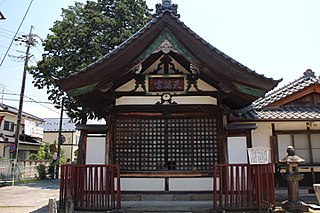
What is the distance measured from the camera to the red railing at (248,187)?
6199mm

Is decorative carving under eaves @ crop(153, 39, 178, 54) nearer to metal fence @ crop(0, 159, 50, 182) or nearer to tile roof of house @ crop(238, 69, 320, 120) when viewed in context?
tile roof of house @ crop(238, 69, 320, 120)

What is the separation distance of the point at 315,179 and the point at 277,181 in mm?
1519

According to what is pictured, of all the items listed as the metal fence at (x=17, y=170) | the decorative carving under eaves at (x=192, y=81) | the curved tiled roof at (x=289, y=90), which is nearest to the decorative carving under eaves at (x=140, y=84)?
Answer: the decorative carving under eaves at (x=192, y=81)

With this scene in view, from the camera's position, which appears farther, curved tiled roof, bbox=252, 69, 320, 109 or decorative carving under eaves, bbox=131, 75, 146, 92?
curved tiled roof, bbox=252, 69, 320, 109

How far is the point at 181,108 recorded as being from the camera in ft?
Answer: 27.0

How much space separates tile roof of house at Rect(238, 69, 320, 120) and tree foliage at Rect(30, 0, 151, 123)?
11267 millimetres

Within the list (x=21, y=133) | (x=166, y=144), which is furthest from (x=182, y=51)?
(x=21, y=133)

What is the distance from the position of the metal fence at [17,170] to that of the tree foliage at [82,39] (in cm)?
561

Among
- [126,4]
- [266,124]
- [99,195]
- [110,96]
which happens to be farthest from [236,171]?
[126,4]

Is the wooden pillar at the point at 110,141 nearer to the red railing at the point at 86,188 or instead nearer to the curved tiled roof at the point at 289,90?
the red railing at the point at 86,188

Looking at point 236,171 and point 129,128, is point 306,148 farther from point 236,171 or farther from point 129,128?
point 129,128

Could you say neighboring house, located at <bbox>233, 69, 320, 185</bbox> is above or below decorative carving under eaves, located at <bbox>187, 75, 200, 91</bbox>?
below

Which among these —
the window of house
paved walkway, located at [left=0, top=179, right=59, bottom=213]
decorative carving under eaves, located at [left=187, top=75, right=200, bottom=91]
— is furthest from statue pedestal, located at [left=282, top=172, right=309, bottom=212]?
the window of house

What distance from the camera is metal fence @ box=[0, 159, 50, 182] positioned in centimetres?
1944
